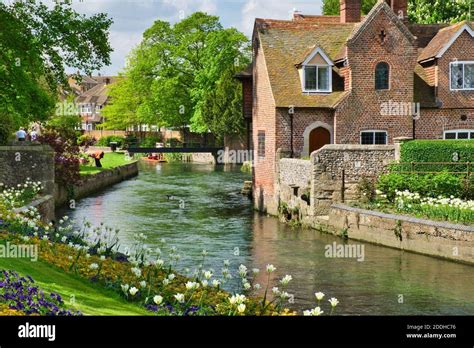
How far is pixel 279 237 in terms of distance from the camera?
2691 cm

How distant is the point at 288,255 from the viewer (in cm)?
2314

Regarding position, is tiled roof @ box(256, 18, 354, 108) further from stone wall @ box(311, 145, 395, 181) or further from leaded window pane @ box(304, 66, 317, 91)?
stone wall @ box(311, 145, 395, 181)

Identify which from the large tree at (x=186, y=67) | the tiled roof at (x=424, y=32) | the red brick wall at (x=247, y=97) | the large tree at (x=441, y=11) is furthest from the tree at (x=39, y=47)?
the large tree at (x=186, y=67)

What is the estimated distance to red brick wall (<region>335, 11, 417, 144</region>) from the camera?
110ft

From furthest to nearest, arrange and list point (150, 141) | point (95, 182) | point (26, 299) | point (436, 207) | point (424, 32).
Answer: point (150, 141) → point (95, 182) → point (424, 32) → point (436, 207) → point (26, 299)

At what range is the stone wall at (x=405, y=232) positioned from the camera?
2159cm


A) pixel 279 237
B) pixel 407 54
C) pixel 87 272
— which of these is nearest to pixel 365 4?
pixel 407 54

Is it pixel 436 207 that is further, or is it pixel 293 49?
pixel 293 49

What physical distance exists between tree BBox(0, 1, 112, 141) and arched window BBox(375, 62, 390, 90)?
511 inches

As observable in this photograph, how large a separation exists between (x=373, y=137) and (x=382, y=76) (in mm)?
2868

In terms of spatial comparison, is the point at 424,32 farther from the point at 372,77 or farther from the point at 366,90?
the point at 366,90

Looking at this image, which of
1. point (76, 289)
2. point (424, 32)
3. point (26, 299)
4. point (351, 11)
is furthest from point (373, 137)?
point (26, 299)
